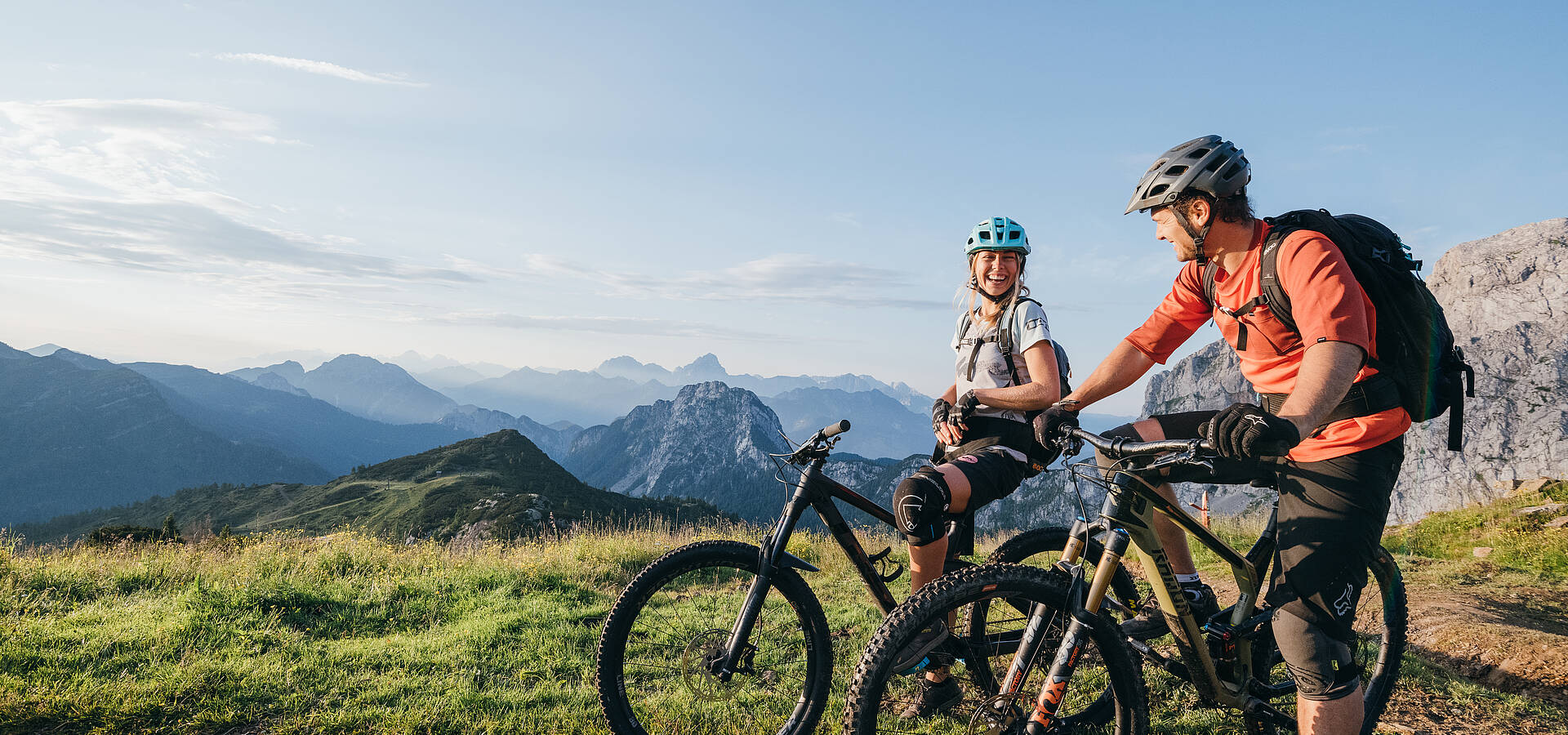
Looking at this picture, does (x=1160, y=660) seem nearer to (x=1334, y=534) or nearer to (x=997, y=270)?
(x=1334, y=534)

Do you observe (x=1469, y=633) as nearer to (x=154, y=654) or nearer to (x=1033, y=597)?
(x=1033, y=597)

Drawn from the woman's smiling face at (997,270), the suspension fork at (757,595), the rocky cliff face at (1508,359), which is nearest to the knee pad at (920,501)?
the suspension fork at (757,595)

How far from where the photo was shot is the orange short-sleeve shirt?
3.03 metres

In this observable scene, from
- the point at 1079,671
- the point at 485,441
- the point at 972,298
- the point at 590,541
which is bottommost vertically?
the point at 485,441

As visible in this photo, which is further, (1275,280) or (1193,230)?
(1193,230)

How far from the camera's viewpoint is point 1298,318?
3.14m

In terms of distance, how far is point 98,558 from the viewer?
8320 millimetres

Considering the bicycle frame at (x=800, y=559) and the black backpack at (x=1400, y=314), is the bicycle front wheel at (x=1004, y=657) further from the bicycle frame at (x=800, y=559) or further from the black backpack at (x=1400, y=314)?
the black backpack at (x=1400, y=314)

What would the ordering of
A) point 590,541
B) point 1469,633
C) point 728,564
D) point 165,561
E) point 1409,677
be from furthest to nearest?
point 590,541 → point 165,561 → point 1469,633 → point 1409,677 → point 728,564

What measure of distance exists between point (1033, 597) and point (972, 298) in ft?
7.26

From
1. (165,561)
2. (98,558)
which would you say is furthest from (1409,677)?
(98,558)

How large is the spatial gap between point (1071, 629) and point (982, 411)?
152 cm

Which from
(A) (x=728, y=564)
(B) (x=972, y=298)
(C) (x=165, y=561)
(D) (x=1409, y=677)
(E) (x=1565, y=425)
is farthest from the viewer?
(E) (x=1565, y=425)

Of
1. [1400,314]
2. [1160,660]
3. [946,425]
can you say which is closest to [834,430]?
[946,425]
